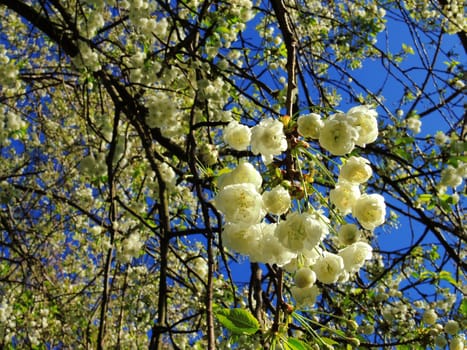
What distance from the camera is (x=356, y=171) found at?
3.24 ft

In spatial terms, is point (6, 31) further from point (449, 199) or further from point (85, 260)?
point (449, 199)

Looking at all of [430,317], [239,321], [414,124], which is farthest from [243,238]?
[414,124]

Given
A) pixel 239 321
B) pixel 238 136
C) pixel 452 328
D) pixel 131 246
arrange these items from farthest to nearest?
pixel 131 246
pixel 452 328
pixel 238 136
pixel 239 321

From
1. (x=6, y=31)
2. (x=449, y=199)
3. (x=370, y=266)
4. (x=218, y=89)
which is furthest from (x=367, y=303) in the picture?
(x=6, y=31)


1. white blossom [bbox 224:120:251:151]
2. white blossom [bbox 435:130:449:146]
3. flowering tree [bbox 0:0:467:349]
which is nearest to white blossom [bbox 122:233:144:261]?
flowering tree [bbox 0:0:467:349]

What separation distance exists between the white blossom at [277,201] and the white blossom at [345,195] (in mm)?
175

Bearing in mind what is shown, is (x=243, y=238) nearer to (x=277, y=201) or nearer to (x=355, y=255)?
(x=277, y=201)

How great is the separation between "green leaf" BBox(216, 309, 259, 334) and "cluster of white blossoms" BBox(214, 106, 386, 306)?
0.40 ft

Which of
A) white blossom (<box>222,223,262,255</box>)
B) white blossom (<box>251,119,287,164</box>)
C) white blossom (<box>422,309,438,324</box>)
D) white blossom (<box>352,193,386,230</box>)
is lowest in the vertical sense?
white blossom (<box>222,223,262,255</box>)

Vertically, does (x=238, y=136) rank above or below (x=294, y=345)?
above

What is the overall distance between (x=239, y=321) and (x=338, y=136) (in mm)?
426

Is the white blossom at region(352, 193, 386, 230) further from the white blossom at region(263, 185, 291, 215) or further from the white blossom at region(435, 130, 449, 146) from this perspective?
the white blossom at region(435, 130, 449, 146)

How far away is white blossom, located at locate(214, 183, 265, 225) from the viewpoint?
2.95ft

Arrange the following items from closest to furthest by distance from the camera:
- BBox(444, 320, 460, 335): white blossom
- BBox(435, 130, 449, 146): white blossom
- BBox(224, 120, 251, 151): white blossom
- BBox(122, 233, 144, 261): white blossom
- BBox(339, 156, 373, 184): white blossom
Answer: BBox(339, 156, 373, 184): white blossom → BBox(224, 120, 251, 151): white blossom → BBox(444, 320, 460, 335): white blossom → BBox(122, 233, 144, 261): white blossom → BBox(435, 130, 449, 146): white blossom
